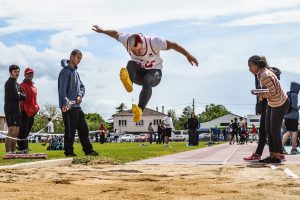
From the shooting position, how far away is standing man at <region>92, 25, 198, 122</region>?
746cm

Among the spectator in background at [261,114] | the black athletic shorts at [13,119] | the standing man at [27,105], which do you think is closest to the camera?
the spectator in background at [261,114]

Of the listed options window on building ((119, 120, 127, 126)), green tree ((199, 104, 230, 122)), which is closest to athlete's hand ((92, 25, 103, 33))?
window on building ((119, 120, 127, 126))

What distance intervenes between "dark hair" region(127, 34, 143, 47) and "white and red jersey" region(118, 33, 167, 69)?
73 millimetres

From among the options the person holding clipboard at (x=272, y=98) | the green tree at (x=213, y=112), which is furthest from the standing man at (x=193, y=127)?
the green tree at (x=213, y=112)

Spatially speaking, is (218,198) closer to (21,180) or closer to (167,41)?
(21,180)

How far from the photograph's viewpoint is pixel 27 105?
11.0 m

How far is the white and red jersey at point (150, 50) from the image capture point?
753cm

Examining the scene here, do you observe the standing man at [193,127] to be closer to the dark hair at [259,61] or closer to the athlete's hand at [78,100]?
the athlete's hand at [78,100]

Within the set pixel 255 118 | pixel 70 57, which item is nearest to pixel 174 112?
pixel 255 118

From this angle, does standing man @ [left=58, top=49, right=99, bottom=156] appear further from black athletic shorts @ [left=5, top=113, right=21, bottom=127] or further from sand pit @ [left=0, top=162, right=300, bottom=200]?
sand pit @ [left=0, top=162, right=300, bottom=200]

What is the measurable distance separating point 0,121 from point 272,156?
12379cm

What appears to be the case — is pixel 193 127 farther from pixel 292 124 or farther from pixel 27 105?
pixel 27 105

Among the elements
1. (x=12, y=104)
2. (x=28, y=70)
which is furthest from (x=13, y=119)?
(x=28, y=70)

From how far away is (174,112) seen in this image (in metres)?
179
